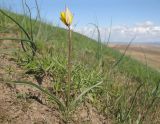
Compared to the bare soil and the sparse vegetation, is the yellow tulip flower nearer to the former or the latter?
the sparse vegetation

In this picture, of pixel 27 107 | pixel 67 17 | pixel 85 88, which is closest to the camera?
pixel 67 17

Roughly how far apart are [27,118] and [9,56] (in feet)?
4.22

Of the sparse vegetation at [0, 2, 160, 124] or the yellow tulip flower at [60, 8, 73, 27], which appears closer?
the yellow tulip flower at [60, 8, 73, 27]

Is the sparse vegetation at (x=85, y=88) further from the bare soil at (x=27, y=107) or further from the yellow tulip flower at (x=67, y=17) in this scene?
the yellow tulip flower at (x=67, y=17)

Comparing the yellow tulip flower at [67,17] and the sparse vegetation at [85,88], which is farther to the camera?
the sparse vegetation at [85,88]

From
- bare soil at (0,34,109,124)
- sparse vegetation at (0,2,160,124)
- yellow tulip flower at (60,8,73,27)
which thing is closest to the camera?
yellow tulip flower at (60,8,73,27)

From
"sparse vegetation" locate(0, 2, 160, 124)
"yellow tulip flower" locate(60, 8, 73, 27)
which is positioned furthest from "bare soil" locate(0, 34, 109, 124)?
"yellow tulip flower" locate(60, 8, 73, 27)

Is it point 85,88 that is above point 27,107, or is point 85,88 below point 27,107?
above

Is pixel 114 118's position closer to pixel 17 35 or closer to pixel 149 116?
pixel 149 116

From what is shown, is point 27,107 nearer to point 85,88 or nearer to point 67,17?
point 85,88

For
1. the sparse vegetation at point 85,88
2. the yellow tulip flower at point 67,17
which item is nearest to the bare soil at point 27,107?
the sparse vegetation at point 85,88

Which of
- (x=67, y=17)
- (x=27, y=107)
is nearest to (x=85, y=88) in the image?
(x=27, y=107)

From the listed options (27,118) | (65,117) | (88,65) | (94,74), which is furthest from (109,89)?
(27,118)

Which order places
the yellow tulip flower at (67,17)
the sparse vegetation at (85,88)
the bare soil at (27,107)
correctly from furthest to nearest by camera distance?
the sparse vegetation at (85,88)
the bare soil at (27,107)
the yellow tulip flower at (67,17)
